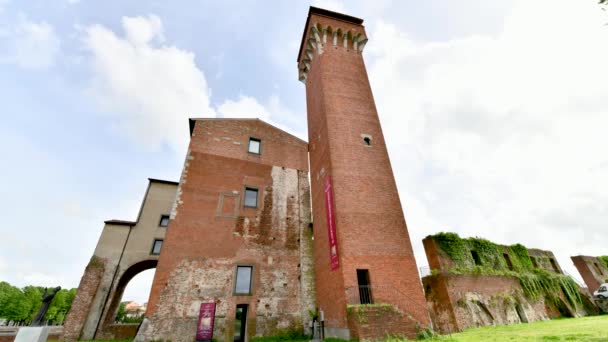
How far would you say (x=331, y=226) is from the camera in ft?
43.9

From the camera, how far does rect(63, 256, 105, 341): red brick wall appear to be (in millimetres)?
15172

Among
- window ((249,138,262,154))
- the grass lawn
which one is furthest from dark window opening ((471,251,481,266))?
window ((249,138,262,154))

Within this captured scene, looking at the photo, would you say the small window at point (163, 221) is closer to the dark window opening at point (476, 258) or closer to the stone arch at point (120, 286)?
the stone arch at point (120, 286)

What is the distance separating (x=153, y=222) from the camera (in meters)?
19.9

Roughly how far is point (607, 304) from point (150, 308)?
36686mm

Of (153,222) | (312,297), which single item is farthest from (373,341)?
(153,222)

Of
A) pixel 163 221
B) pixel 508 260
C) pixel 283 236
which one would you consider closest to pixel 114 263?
pixel 163 221

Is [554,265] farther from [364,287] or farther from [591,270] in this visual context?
[364,287]

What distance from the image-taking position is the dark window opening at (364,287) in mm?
11500

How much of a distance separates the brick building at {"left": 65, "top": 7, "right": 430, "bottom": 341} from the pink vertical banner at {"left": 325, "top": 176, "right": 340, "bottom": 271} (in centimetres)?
10

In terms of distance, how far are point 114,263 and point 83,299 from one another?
242 centimetres

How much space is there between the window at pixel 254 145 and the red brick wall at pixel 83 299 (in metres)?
12.4

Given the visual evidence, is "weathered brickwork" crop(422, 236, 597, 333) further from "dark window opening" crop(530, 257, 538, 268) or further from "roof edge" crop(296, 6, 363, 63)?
"roof edge" crop(296, 6, 363, 63)

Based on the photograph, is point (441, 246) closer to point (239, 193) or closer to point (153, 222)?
point (239, 193)
